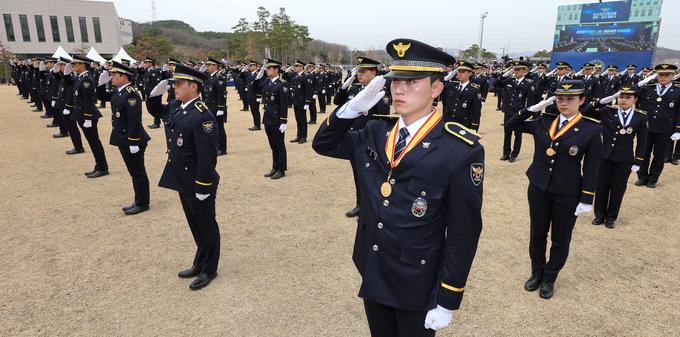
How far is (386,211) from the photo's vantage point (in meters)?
1.93

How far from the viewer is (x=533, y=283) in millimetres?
3807

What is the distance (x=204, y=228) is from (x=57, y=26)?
69.7 metres

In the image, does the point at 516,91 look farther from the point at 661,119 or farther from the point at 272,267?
the point at 272,267

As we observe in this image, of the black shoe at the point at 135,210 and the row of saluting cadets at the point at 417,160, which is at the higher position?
the row of saluting cadets at the point at 417,160

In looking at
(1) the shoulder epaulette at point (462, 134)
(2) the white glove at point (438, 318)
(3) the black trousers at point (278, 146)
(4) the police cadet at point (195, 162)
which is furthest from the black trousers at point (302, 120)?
(2) the white glove at point (438, 318)

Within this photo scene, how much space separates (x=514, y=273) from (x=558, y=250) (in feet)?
2.11

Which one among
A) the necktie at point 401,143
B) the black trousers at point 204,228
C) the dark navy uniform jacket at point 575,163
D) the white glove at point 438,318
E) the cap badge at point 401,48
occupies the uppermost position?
the cap badge at point 401,48

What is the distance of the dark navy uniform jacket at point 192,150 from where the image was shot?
3.61 meters

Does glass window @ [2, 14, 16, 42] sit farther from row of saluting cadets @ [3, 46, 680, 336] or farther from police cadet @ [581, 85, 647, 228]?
police cadet @ [581, 85, 647, 228]

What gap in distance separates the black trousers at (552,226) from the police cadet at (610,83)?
1439 cm

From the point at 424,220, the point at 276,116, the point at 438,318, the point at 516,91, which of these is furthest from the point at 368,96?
the point at 516,91

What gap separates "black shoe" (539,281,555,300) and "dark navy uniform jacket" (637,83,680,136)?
493 centimetres

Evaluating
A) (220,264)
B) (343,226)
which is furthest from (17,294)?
(343,226)

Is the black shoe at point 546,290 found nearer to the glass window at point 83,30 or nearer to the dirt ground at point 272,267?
the dirt ground at point 272,267
